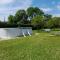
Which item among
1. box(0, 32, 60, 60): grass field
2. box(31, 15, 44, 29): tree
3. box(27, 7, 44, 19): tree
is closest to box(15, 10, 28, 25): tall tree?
box(27, 7, 44, 19): tree

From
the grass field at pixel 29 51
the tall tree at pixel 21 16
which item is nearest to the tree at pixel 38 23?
the tall tree at pixel 21 16

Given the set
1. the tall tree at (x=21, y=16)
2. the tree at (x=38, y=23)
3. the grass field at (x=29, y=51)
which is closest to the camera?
the grass field at (x=29, y=51)

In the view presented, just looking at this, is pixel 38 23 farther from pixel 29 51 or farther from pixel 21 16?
pixel 29 51

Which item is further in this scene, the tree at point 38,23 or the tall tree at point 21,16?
the tall tree at point 21,16

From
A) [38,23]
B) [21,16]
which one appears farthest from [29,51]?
[21,16]

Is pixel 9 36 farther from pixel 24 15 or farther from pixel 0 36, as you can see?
pixel 24 15

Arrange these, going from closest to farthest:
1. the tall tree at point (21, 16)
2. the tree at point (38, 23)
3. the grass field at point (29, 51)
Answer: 1. the grass field at point (29, 51)
2. the tree at point (38, 23)
3. the tall tree at point (21, 16)

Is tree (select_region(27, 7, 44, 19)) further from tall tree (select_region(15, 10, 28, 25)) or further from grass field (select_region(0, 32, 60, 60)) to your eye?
grass field (select_region(0, 32, 60, 60))

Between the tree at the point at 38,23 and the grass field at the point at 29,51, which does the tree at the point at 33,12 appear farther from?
the grass field at the point at 29,51

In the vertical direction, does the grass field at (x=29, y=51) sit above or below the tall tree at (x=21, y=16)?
below

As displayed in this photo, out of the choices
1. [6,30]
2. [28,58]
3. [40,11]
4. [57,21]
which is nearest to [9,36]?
[6,30]

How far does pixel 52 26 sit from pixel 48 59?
147 feet

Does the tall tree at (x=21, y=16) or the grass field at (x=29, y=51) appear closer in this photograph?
the grass field at (x=29, y=51)

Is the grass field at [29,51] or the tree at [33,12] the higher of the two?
the tree at [33,12]
